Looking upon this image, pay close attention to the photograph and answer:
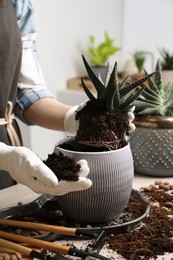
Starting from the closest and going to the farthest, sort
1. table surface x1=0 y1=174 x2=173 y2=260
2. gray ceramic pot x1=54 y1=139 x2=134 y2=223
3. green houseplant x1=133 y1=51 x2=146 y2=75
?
gray ceramic pot x1=54 y1=139 x2=134 y2=223, table surface x1=0 y1=174 x2=173 y2=260, green houseplant x1=133 y1=51 x2=146 y2=75

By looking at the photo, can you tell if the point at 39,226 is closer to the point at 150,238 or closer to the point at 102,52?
the point at 150,238

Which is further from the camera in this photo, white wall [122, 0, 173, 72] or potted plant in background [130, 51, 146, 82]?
white wall [122, 0, 173, 72]

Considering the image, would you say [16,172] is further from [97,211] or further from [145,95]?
[145,95]

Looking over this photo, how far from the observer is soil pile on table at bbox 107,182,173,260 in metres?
0.66

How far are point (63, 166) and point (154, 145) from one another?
38 centimetres

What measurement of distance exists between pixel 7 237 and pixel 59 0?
5.98ft

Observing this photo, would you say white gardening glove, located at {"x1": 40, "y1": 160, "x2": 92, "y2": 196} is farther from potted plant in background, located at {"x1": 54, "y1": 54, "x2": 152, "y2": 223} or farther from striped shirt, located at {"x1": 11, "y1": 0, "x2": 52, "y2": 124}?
striped shirt, located at {"x1": 11, "y1": 0, "x2": 52, "y2": 124}

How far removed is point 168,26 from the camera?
2518 mm

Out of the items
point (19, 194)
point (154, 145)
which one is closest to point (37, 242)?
point (19, 194)

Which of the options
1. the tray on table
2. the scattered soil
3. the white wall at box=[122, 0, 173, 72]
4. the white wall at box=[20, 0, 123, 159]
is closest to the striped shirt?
the tray on table

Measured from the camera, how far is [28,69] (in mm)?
1215

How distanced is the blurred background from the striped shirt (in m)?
1.04

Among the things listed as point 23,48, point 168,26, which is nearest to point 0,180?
point 23,48

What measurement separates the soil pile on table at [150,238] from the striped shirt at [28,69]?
499 millimetres
